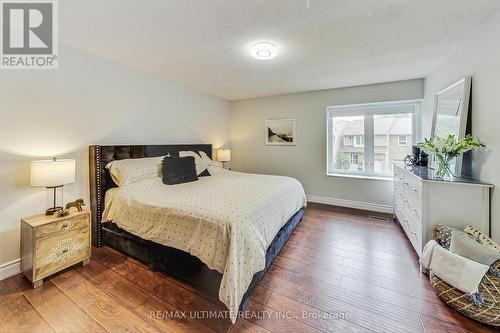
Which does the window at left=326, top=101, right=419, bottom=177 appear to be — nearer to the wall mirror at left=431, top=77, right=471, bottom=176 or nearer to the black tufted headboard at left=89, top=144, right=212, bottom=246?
the wall mirror at left=431, top=77, right=471, bottom=176

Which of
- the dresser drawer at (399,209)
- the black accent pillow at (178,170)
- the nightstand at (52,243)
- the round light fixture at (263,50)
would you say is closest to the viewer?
the nightstand at (52,243)

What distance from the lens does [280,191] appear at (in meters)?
2.50

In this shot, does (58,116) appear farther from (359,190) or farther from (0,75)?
(359,190)

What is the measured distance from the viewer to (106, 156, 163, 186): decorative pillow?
8.09 feet

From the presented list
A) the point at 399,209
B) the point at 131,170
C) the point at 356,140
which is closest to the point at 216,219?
the point at 131,170

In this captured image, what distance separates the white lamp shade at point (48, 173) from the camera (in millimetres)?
1842

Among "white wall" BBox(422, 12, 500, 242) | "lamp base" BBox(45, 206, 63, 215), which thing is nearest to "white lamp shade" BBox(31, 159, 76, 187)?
"lamp base" BBox(45, 206, 63, 215)

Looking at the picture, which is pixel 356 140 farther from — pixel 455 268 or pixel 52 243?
pixel 52 243

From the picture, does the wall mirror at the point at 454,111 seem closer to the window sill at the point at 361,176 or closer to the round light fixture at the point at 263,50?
the window sill at the point at 361,176

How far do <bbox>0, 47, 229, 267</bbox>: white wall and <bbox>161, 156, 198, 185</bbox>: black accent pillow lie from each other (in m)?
0.76

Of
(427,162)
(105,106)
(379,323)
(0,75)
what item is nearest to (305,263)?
(379,323)

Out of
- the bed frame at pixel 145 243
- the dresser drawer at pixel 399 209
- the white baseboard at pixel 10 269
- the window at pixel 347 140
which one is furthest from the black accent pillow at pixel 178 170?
the window at pixel 347 140

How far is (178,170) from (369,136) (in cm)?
354

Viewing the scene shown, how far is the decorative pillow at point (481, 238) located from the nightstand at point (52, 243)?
361cm
